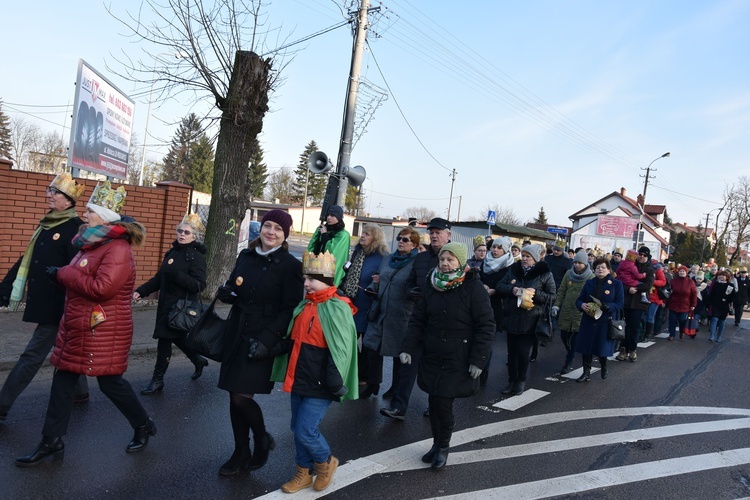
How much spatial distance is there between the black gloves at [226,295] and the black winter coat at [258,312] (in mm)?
35

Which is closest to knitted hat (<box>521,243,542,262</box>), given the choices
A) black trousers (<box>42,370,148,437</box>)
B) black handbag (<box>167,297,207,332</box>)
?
black handbag (<box>167,297,207,332</box>)

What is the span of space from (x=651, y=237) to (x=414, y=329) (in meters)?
62.1

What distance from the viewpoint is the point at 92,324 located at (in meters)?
3.85

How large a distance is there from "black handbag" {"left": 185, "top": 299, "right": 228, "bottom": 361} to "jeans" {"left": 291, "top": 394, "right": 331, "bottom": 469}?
0.65 meters

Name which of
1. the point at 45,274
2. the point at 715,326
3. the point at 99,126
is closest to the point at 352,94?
the point at 99,126

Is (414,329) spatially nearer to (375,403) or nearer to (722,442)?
(375,403)

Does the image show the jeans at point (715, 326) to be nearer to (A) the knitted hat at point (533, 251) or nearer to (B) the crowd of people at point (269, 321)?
(A) the knitted hat at point (533, 251)

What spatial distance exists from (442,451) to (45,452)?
2858mm

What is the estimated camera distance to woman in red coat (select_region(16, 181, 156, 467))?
383 cm

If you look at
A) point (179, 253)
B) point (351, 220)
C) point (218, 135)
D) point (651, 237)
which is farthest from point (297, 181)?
point (179, 253)

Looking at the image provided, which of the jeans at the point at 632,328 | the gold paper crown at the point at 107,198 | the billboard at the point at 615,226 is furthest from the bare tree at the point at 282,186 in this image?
the gold paper crown at the point at 107,198

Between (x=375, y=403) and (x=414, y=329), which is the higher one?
(x=414, y=329)

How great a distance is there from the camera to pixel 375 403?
6.04 metres

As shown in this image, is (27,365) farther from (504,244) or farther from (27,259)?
(504,244)
